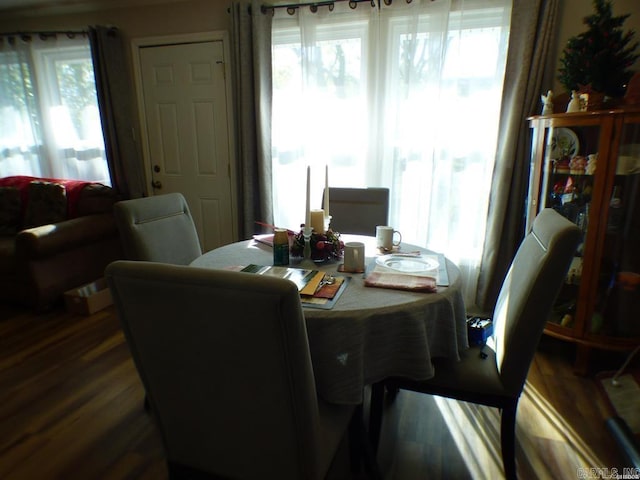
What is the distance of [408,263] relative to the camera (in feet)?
4.93

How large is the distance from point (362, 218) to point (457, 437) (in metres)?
1.22

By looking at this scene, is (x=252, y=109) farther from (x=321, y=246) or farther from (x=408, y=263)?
(x=408, y=263)

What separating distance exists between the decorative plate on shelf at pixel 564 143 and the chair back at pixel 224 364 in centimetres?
199

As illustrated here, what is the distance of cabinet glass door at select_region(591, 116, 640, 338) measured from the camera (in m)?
1.87

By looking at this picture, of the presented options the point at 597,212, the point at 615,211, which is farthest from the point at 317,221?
the point at 615,211

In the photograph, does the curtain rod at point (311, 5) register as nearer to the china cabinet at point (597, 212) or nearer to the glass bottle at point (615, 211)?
the china cabinet at point (597, 212)

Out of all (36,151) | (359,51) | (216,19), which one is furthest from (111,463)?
(36,151)

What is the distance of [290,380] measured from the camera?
0.77 m

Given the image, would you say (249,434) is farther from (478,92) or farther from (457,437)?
(478,92)

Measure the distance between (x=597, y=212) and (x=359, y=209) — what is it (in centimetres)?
123

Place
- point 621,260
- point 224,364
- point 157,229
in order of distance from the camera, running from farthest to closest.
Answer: point 621,260
point 157,229
point 224,364

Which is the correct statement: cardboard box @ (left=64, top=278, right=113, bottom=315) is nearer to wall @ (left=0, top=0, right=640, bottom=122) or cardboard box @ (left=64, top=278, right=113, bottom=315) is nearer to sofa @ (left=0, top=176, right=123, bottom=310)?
sofa @ (left=0, top=176, right=123, bottom=310)

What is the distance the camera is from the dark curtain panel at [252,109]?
2766mm

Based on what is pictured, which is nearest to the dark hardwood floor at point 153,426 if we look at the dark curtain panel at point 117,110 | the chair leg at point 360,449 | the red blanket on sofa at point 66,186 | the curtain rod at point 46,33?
the chair leg at point 360,449
